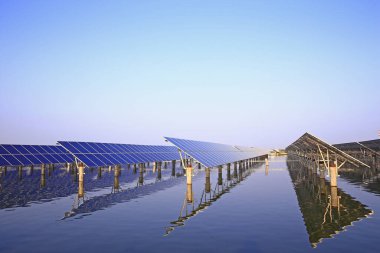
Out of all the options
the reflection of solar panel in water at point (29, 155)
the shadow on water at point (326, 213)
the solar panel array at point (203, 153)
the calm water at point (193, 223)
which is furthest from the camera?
the reflection of solar panel in water at point (29, 155)

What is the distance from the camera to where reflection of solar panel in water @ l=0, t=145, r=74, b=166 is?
121ft

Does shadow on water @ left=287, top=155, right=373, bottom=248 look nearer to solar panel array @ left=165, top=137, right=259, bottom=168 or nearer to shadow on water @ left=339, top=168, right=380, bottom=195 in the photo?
shadow on water @ left=339, top=168, right=380, bottom=195

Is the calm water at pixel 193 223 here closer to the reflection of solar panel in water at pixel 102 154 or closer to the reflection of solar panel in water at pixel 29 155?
the reflection of solar panel in water at pixel 102 154

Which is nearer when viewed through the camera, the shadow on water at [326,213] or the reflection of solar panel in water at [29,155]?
the shadow on water at [326,213]

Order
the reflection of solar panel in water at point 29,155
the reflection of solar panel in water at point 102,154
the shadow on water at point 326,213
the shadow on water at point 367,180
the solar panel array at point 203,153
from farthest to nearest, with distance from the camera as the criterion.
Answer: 1. the reflection of solar panel in water at point 29,155
2. the reflection of solar panel in water at point 102,154
3. the solar panel array at point 203,153
4. the shadow on water at point 367,180
5. the shadow on water at point 326,213

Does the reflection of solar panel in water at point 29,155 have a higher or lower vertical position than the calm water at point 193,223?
higher

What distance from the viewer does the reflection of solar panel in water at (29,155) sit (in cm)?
3695

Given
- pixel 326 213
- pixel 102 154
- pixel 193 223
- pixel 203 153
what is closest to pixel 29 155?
pixel 102 154

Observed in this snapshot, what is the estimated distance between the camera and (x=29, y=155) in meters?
41.3

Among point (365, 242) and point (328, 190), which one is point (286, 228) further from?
point (328, 190)

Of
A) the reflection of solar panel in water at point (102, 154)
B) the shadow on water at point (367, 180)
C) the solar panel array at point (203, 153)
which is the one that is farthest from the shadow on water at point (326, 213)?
the reflection of solar panel in water at point (102, 154)

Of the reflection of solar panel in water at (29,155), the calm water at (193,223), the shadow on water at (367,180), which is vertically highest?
the reflection of solar panel in water at (29,155)

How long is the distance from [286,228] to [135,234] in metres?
7.73

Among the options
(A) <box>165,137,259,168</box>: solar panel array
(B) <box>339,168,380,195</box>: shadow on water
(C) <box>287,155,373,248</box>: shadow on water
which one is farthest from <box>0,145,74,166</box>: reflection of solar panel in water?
(B) <box>339,168,380,195</box>: shadow on water
